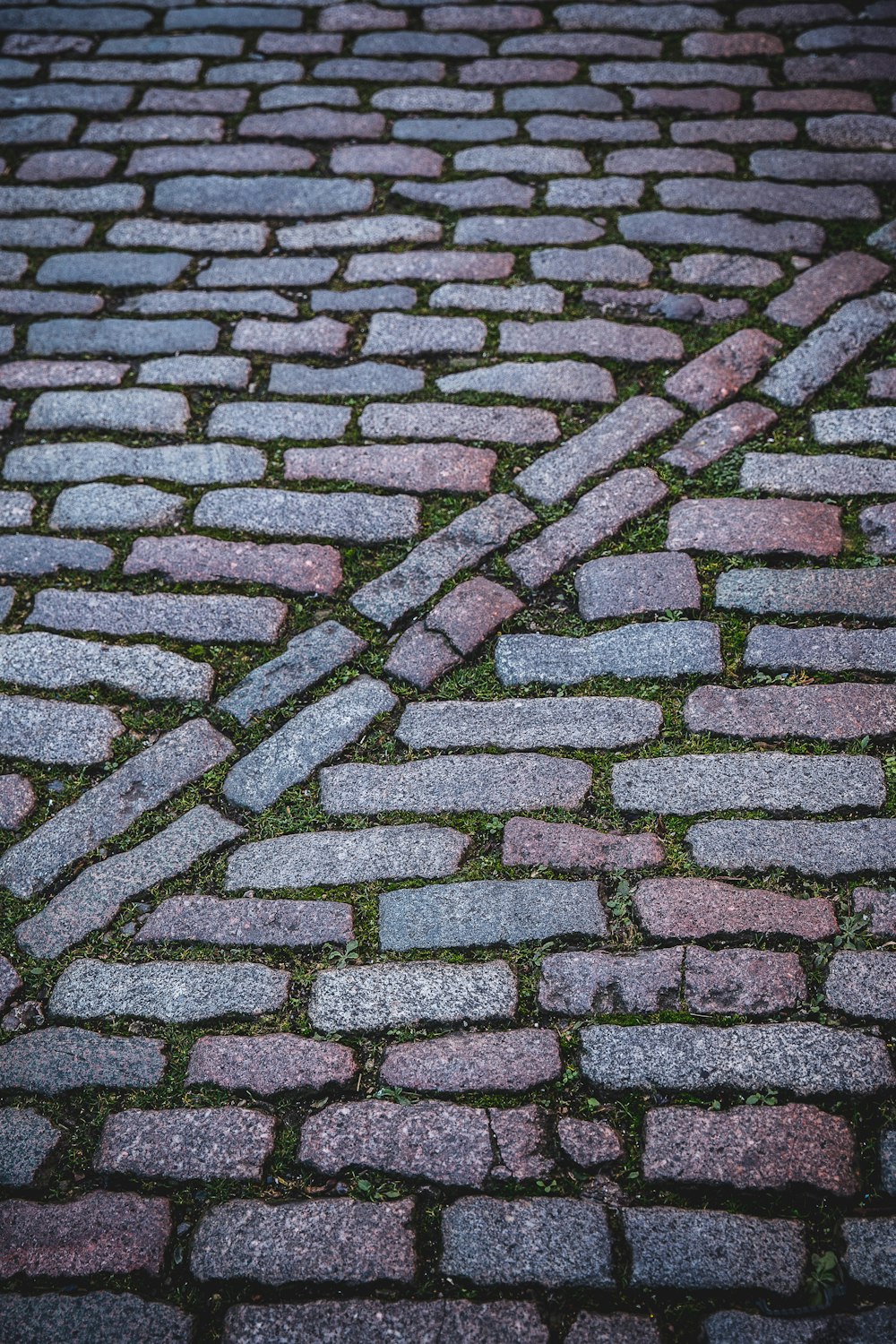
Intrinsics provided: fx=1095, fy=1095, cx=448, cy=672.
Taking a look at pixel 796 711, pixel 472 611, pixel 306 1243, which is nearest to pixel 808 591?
pixel 796 711

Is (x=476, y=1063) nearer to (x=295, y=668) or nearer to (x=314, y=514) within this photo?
(x=295, y=668)

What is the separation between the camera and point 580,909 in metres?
2.13

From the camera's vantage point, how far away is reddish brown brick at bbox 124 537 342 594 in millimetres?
2773

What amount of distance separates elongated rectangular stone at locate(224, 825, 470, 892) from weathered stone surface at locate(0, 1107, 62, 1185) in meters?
0.54

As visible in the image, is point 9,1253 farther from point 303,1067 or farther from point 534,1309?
point 534,1309

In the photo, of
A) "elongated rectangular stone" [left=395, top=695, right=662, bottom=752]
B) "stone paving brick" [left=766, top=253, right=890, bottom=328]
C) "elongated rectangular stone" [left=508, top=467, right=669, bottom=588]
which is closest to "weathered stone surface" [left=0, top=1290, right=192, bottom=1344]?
"elongated rectangular stone" [left=395, top=695, right=662, bottom=752]

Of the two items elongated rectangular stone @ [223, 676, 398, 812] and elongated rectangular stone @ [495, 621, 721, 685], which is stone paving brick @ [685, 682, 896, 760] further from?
elongated rectangular stone @ [223, 676, 398, 812]

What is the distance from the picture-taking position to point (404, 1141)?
1866mm

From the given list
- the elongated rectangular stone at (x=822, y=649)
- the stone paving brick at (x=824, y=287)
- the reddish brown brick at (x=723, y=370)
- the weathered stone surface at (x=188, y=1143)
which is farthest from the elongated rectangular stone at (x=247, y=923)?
the stone paving brick at (x=824, y=287)

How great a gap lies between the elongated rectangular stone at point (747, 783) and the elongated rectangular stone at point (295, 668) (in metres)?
0.73

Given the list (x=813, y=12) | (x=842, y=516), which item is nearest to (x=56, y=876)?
(x=842, y=516)

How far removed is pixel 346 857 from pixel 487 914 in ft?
1.06

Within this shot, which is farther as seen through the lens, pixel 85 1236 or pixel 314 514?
pixel 314 514

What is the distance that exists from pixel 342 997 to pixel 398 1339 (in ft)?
1.87
